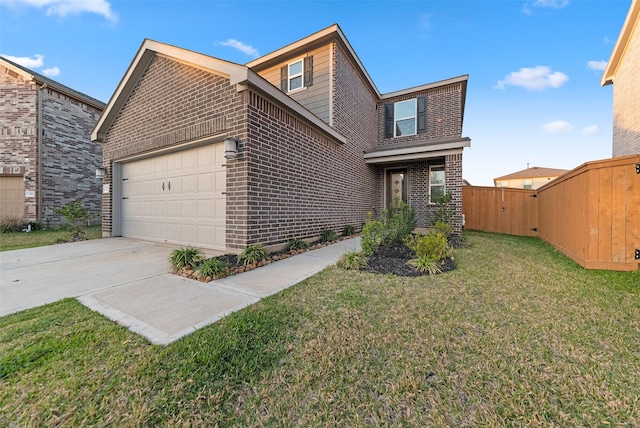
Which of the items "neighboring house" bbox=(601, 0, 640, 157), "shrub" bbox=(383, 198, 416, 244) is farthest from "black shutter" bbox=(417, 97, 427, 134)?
"neighboring house" bbox=(601, 0, 640, 157)

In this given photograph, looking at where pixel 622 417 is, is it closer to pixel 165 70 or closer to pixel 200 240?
pixel 200 240

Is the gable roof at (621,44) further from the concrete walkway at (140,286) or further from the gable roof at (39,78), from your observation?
the gable roof at (39,78)

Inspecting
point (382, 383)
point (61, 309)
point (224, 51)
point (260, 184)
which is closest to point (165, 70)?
→ point (260, 184)

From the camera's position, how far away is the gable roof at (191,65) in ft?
14.5

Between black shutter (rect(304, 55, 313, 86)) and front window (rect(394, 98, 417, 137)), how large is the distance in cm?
460

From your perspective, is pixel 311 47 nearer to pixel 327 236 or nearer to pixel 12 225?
pixel 327 236

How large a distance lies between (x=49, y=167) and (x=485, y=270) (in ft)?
51.0

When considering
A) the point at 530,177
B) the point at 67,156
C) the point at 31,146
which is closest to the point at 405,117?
the point at 67,156

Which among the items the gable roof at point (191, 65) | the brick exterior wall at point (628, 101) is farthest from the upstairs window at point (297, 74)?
the brick exterior wall at point (628, 101)

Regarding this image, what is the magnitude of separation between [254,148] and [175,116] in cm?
264

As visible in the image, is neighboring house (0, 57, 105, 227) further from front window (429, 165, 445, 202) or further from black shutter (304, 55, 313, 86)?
front window (429, 165, 445, 202)

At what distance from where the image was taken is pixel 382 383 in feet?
5.05

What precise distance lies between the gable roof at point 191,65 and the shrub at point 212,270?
127 inches

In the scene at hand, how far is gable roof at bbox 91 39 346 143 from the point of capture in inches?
175
